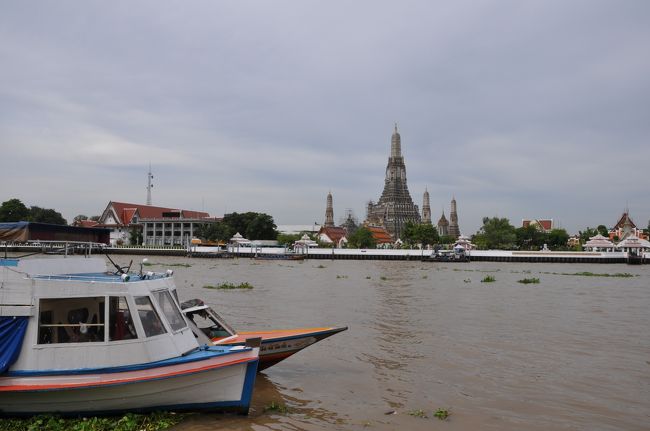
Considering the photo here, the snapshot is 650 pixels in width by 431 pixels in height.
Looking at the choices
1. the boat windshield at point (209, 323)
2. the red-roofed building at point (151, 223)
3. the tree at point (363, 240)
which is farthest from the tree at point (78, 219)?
the boat windshield at point (209, 323)

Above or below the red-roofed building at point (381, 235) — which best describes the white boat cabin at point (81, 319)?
below

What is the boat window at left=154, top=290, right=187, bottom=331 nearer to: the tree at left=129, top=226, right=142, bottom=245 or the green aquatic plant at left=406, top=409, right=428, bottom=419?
the green aquatic plant at left=406, top=409, right=428, bottom=419

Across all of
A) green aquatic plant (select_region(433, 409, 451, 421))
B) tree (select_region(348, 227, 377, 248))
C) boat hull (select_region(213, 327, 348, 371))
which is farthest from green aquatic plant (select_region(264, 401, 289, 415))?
tree (select_region(348, 227, 377, 248))

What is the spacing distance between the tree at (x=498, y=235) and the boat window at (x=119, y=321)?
90412 mm

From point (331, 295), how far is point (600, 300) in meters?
11.9

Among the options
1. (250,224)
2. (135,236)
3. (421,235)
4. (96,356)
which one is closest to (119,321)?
Answer: (96,356)

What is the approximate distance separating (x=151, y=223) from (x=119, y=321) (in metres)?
106

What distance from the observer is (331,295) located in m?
25.4

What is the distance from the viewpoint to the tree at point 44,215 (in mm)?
96375

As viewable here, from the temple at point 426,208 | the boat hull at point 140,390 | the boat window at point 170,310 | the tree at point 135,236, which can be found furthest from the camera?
the temple at point 426,208

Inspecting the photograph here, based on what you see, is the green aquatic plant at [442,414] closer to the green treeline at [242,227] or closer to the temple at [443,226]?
the green treeline at [242,227]

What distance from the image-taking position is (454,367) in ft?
38.9

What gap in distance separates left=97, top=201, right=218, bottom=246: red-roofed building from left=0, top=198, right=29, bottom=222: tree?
13992 millimetres

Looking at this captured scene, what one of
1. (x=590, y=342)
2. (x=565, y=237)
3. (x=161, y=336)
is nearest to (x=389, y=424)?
(x=161, y=336)
